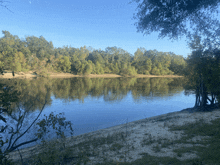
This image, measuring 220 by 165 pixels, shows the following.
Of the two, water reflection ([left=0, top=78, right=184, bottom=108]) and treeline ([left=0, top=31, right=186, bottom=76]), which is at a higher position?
treeline ([left=0, top=31, right=186, bottom=76])

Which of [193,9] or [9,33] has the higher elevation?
[9,33]

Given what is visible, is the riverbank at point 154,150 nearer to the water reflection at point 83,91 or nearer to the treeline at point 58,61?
the water reflection at point 83,91

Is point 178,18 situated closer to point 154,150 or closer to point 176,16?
point 176,16

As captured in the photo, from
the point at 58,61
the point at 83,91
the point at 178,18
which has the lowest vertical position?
the point at 83,91

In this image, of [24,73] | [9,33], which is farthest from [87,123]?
[9,33]

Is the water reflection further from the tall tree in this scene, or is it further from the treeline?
the treeline

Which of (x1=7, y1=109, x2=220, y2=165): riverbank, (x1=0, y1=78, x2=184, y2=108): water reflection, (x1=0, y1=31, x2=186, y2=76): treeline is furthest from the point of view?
(x1=0, y1=31, x2=186, y2=76): treeline

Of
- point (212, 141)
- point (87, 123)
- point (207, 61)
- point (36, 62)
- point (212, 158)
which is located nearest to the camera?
point (212, 158)

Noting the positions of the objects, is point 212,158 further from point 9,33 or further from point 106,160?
point 9,33

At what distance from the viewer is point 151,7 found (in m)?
7.70

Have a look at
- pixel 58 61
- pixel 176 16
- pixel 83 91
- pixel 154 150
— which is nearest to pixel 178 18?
pixel 176 16

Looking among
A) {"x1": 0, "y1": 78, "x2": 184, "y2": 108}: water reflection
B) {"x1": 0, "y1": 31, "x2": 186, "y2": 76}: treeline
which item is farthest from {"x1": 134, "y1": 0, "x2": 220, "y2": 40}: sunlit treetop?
{"x1": 0, "y1": 31, "x2": 186, "y2": 76}: treeline

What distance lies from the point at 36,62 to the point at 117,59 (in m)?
71.3

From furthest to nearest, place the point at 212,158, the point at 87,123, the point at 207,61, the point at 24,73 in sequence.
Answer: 1. the point at 24,73
2. the point at 87,123
3. the point at 207,61
4. the point at 212,158
